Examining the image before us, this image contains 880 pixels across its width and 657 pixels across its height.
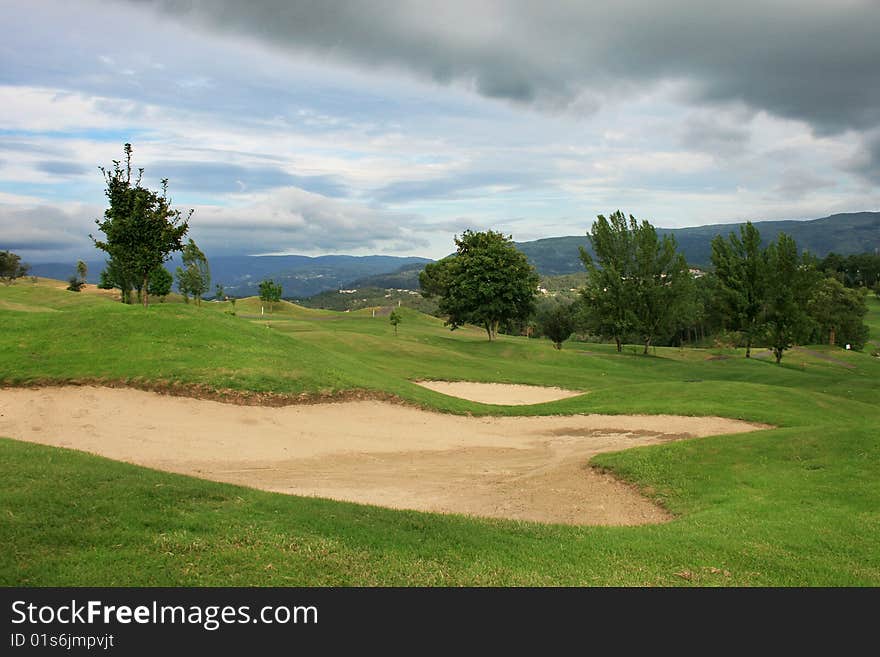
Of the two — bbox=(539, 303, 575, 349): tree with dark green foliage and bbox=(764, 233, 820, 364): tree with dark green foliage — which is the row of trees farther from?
bbox=(539, 303, 575, 349): tree with dark green foliage

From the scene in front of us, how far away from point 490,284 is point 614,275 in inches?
461

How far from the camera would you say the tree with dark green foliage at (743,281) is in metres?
→ 54.0

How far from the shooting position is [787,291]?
52156mm

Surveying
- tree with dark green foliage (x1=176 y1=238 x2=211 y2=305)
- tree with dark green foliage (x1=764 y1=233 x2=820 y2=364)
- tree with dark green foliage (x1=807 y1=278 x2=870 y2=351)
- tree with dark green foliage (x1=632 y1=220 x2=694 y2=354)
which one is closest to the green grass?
tree with dark green foliage (x1=764 y1=233 x2=820 y2=364)

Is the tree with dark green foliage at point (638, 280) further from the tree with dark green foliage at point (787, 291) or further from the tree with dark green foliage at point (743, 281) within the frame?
the tree with dark green foliage at point (787, 291)

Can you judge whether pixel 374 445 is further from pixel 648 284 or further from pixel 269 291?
pixel 269 291

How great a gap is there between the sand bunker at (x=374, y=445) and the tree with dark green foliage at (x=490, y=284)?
32.0m

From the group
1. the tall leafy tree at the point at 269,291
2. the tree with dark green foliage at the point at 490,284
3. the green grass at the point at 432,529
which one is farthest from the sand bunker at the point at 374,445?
the tall leafy tree at the point at 269,291

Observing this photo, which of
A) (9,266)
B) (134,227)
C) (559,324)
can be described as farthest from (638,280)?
(9,266)
